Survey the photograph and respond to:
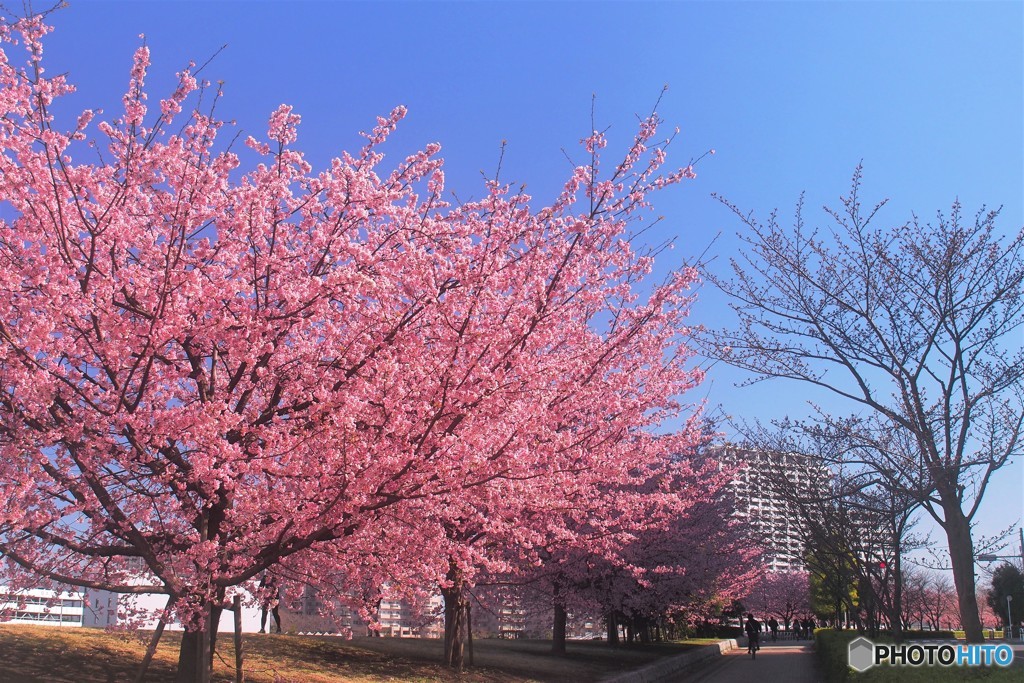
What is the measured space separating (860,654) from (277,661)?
11.0 meters

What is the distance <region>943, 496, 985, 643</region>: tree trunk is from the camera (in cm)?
999

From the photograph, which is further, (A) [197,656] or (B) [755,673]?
(B) [755,673]

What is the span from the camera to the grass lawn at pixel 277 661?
9.04 metres

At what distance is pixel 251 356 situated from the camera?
280 inches

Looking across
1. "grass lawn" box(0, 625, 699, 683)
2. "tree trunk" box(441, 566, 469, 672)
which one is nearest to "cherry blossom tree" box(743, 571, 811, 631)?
"grass lawn" box(0, 625, 699, 683)

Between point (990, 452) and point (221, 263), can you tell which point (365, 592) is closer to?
point (221, 263)

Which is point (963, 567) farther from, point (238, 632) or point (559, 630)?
point (559, 630)

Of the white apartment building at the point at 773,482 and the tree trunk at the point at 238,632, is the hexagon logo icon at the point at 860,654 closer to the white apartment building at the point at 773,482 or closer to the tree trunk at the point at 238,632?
the white apartment building at the point at 773,482

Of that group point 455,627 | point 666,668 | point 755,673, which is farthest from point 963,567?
point 755,673

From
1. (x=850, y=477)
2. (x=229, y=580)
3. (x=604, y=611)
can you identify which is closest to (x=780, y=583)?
(x=604, y=611)

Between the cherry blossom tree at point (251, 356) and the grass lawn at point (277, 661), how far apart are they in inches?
51.0

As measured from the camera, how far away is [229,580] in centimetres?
726

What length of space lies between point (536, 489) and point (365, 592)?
2.47 m

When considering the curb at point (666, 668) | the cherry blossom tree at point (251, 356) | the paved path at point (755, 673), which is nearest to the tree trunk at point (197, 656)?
the cherry blossom tree at point (251, 356)
